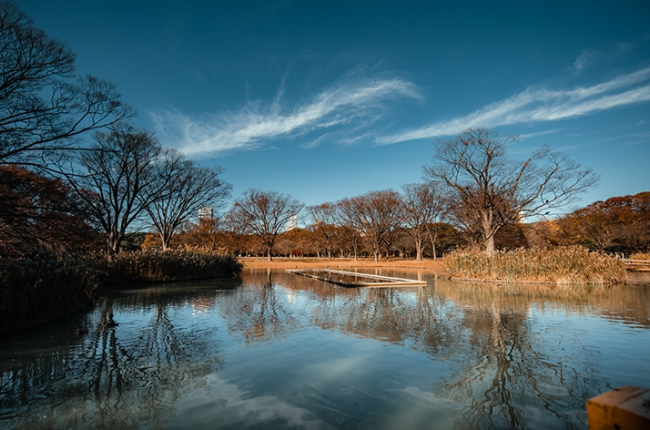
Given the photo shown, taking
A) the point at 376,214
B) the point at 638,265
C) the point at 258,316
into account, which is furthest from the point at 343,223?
the point at 258,316

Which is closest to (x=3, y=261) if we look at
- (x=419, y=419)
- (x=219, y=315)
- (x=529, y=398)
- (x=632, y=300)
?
(x=219, y=315)

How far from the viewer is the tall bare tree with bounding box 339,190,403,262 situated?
44.8 meters

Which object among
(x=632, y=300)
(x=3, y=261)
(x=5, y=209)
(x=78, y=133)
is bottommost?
(x=632, y=300)

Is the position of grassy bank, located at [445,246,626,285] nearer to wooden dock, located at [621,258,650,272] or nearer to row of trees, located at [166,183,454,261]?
wooden dock, located at [621,258,650,272]

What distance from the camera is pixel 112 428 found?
10.9ft

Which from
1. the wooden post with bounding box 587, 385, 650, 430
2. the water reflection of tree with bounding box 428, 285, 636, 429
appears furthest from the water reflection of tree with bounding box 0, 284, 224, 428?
the wooden post with bounding box 587, 385, 650, 430

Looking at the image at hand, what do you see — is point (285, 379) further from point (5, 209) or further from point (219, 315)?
point (5, 209)

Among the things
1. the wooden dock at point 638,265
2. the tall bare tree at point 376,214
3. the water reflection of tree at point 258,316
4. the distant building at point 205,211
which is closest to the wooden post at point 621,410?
the water reflection of tree at point 258,316

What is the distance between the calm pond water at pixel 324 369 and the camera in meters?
3.61

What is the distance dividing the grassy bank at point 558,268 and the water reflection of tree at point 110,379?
615 inches

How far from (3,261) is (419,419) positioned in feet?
28.8

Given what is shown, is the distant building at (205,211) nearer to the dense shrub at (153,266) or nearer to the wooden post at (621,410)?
the dense shrub at (153,266)

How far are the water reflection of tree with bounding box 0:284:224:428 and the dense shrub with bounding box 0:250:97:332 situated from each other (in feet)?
4.55

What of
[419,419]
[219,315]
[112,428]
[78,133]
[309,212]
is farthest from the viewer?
[309,212]
